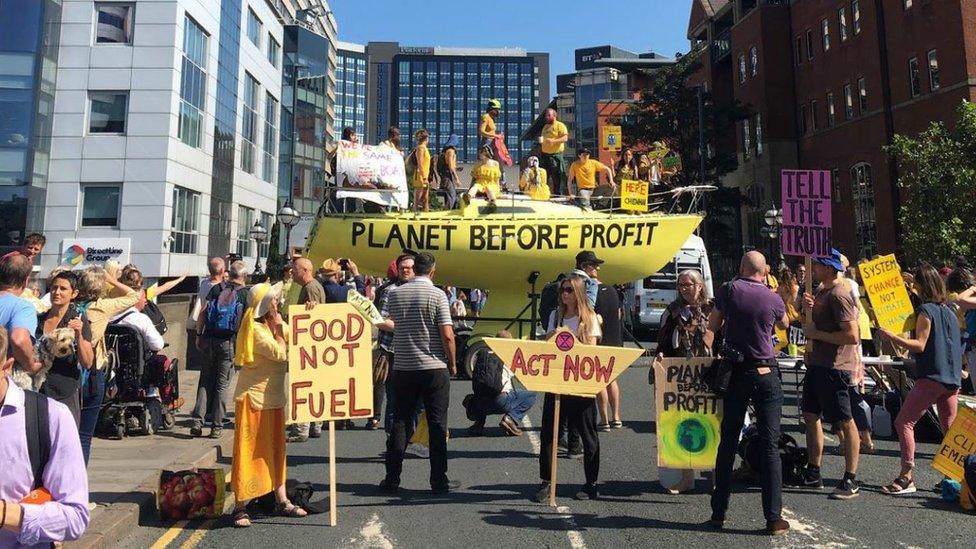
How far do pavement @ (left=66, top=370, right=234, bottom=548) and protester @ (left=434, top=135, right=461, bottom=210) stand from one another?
237 inches

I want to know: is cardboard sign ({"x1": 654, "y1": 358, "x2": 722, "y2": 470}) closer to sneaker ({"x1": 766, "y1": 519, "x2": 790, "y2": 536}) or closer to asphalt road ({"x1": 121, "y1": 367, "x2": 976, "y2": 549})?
asphalt road ({"x1": 121, "y1": 367, "x2": 976, "y2": 549})

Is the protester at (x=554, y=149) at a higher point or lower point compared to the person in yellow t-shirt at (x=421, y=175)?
higher

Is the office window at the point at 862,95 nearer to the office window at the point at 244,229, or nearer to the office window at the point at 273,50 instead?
the office window at the point at 244,229

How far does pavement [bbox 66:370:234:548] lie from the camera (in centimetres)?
469

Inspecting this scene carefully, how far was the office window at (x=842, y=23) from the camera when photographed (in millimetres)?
35500

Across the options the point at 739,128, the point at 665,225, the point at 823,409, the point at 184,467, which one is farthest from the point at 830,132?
the point at 184,467

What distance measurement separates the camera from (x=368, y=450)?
23.9 ft

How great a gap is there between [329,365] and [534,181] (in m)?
8.39

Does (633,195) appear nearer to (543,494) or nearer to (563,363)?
(563,363)

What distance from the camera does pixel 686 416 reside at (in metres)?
5.51

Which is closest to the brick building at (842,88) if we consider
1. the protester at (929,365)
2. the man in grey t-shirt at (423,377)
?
the protester at (929,365)

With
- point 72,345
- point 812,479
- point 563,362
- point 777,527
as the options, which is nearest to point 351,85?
point 563,362

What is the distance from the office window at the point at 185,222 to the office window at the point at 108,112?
3.63m

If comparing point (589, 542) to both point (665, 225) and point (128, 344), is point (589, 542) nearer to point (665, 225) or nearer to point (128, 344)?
point (128, 344)
